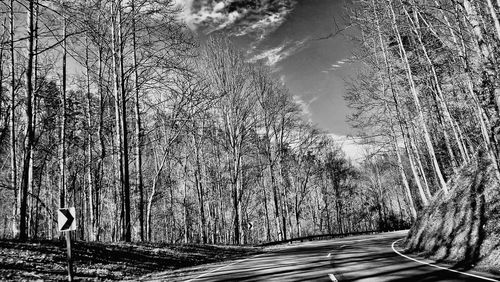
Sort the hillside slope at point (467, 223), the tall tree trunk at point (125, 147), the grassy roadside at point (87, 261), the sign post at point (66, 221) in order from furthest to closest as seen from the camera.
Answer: the tall tree trunk at point (125, 147) < the hillside slope at point (467, 223) < the grassy roadside at point (87, 261) < the sign post at point (66, 221)

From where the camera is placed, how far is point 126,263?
10.4 metres

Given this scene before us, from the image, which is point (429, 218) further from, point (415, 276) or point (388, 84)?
point (388, 84)

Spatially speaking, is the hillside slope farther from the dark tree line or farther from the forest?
the dark tree line

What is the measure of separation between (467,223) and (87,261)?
41.6 ft

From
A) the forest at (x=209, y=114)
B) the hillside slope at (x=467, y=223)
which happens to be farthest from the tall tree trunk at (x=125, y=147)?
the hillside slope at (x=467, y=223)

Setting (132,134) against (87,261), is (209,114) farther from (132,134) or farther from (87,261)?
(87,261)

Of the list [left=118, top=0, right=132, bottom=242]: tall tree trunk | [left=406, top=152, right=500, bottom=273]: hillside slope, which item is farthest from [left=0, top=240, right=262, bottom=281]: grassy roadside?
[left=406, top=152, right=500, bottom=273]: hillside slope

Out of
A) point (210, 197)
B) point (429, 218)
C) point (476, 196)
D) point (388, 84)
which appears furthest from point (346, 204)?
point (476, 196)

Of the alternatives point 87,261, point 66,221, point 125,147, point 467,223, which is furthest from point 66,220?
point 467,223

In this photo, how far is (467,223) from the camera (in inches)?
412

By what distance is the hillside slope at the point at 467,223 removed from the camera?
348 inches

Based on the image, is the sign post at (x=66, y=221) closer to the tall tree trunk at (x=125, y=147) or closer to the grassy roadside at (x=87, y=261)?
the grassy roadside at (x=87, y=261)

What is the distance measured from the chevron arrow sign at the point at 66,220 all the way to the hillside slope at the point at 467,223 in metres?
10.7

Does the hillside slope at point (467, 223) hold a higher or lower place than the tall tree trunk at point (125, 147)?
lower
